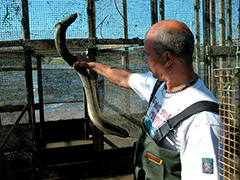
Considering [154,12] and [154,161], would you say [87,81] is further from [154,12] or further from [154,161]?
[154,12]

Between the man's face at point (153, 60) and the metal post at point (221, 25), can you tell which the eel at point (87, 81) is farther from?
the metal post at point (221, 25)

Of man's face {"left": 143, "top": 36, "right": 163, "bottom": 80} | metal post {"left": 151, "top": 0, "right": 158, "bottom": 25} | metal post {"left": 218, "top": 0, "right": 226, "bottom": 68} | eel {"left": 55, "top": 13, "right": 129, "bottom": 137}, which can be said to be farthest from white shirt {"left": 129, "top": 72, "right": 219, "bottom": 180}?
metal post {"left": 218, "top": 0, "right": 226, "bottom": 68}

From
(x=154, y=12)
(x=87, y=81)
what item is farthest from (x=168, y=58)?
(x=154, y=12)

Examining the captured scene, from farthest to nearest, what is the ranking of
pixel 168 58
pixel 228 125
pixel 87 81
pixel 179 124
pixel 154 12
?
1. pixel 154 12
2. pixel 87 81
3. pixel 168 58
4. pixel 179 124
5. pixel 228 125

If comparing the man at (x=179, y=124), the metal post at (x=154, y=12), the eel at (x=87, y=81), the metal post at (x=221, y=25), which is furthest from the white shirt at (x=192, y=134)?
the metal post at (x=221, y=25)

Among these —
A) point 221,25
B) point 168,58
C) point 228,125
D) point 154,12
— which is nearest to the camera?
point 228,125

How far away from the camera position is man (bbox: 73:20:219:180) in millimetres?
1206

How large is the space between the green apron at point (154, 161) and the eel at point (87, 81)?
1.29 feet

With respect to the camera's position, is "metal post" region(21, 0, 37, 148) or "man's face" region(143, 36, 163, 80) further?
"metal post" region(21, 0, 37, 148)

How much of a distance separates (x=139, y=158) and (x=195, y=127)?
64 centimetres

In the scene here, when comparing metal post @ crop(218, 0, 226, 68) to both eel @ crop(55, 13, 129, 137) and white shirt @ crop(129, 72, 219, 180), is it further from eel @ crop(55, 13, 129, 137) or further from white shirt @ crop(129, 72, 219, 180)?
white shirt @ crop(129, 72, 219, 180)

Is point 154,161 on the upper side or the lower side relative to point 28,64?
lower

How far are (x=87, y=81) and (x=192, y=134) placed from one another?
1.23 meters

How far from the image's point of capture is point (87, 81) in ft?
7.11
